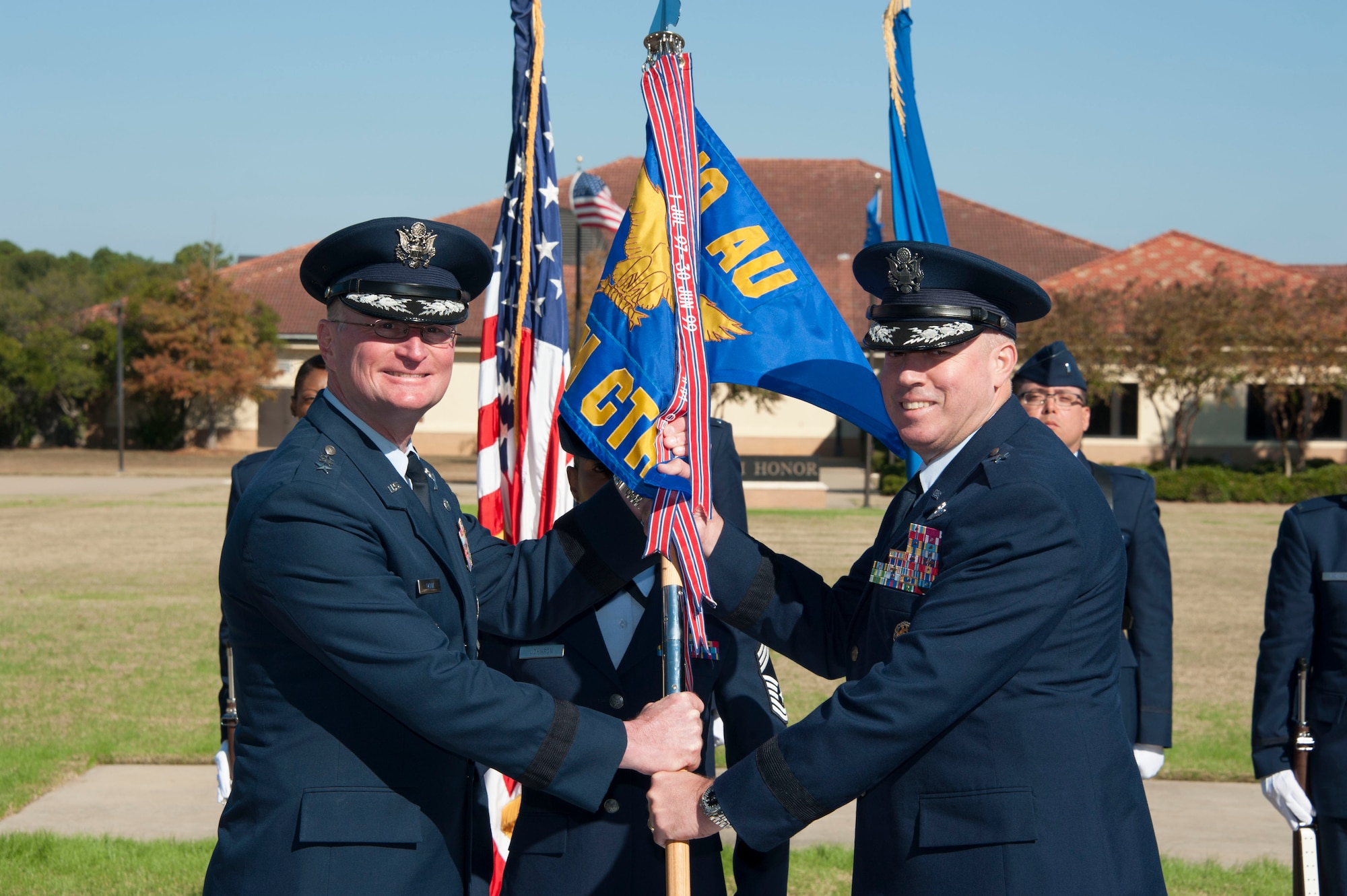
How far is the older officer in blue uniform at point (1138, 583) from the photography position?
17.1 feet

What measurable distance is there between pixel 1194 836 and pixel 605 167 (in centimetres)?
4572

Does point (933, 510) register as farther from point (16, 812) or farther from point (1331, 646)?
point (16, 812)

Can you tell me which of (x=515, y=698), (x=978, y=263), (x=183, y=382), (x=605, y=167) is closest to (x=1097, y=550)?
(x=978, y=263)

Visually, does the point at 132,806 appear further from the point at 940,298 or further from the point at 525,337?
the point at 940,298

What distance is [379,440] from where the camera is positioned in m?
2.85

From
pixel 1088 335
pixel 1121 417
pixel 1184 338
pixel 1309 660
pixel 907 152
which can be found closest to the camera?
pixel 1309 660

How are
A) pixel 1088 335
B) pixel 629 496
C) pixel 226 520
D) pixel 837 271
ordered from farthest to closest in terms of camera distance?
1. pixel 837 271
2. pixel 1088 335
3. pixel 226 520
4. pixel 629 496

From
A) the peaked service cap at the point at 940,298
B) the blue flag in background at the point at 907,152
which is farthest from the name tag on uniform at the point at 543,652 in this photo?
the blue flag in background at the point at 907,152

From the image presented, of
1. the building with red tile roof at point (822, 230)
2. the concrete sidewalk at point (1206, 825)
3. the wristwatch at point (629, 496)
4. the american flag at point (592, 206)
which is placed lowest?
the concrete sidewalk at point (1206, 825)

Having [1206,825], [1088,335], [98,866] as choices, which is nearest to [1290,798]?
[1206,825]

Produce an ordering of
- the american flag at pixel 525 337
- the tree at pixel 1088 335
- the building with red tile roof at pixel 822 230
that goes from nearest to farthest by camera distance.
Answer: the american flag at pixel 525 337 < the tree at pixel 1088 335 < the building with red tile roof at pixel 822 230

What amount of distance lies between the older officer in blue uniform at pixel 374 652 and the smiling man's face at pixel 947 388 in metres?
0.87

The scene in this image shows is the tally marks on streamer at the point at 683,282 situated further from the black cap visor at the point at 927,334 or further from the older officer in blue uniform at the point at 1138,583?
the older officer in blue uniform at the point at 1138,583

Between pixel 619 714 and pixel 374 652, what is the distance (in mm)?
1042
